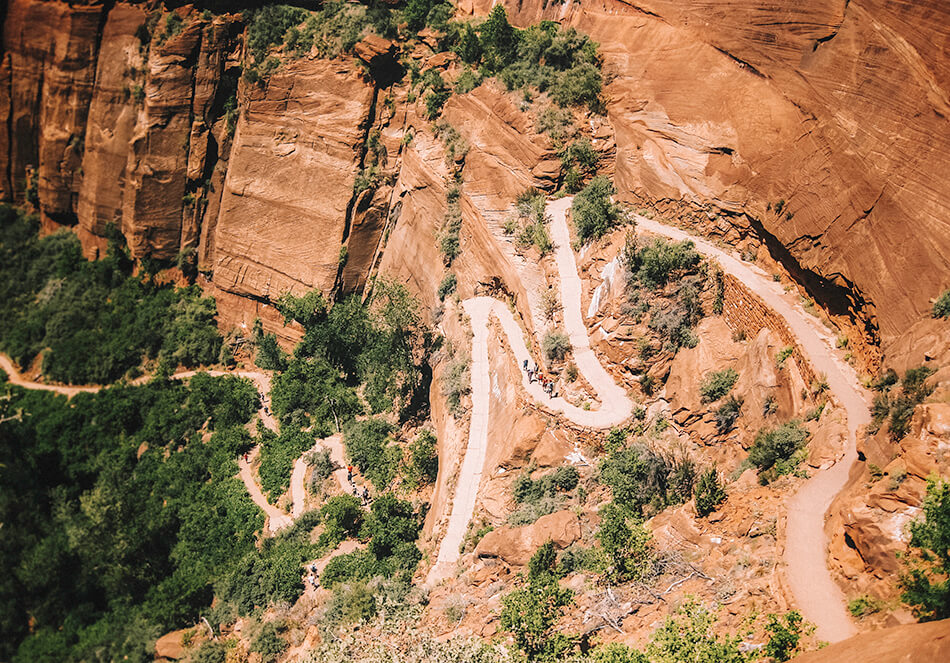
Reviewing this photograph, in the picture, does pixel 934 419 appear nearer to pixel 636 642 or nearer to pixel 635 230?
pixel 636 642

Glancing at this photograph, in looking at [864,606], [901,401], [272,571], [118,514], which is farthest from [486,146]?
[118,514]

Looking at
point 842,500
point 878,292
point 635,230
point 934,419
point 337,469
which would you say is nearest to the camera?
point 934,419

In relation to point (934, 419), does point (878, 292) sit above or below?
above

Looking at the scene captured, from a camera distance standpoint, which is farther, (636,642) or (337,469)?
(337,469)

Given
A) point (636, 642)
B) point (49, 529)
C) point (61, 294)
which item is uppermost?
point (636, 642)

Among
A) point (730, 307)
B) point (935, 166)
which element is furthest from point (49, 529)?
point (935, 166)

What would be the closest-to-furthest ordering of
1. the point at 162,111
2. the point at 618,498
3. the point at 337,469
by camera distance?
the point at 618,498
the point at 337,469
the point at 162,111
